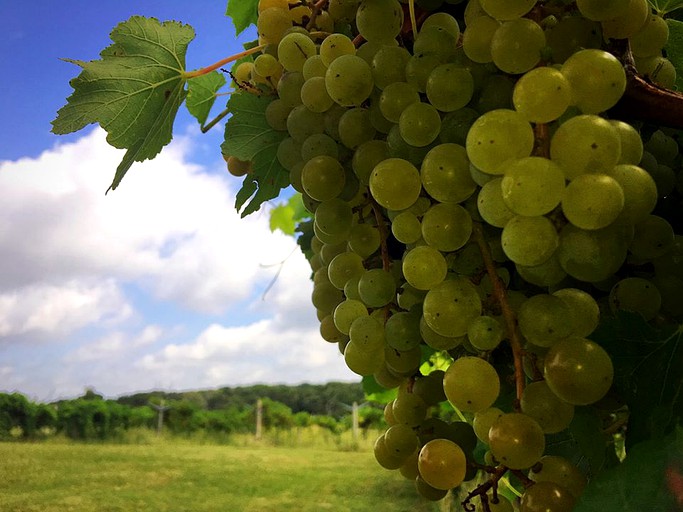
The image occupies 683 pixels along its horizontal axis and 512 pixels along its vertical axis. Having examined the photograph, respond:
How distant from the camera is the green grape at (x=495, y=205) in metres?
0.24

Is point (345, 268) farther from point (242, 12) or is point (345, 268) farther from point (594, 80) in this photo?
point (242, 12)

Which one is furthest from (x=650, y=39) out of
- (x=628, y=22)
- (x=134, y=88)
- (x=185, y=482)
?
(x=185, y=482)

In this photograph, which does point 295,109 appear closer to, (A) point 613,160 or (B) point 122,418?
(A) point 613,160

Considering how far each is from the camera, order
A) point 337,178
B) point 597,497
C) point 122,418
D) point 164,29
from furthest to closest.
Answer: point 122,418, point 164,29, point 337,178, point 597,497

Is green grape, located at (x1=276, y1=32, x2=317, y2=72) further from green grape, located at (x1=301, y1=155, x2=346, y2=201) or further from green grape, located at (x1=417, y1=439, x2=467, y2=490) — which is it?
green grape, located at (x1=417, y1=439, x2=467, y2=490)

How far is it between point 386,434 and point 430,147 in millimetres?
169

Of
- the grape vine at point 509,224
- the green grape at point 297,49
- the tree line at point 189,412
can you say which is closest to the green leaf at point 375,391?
the grape vine at point 509,224

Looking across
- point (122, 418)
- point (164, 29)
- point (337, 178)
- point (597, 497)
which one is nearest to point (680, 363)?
point (597, 497)

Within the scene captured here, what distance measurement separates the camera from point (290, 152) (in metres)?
0.38

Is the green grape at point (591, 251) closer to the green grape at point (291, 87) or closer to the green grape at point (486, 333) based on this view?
the green grape at point (486, 333)

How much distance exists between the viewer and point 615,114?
0.29 m

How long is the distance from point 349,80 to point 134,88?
23 cm

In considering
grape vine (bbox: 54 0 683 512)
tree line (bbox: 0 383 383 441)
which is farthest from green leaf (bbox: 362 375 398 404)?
tree line (bbox: 0 383 383 441)

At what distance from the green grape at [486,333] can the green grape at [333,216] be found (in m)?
0.11
